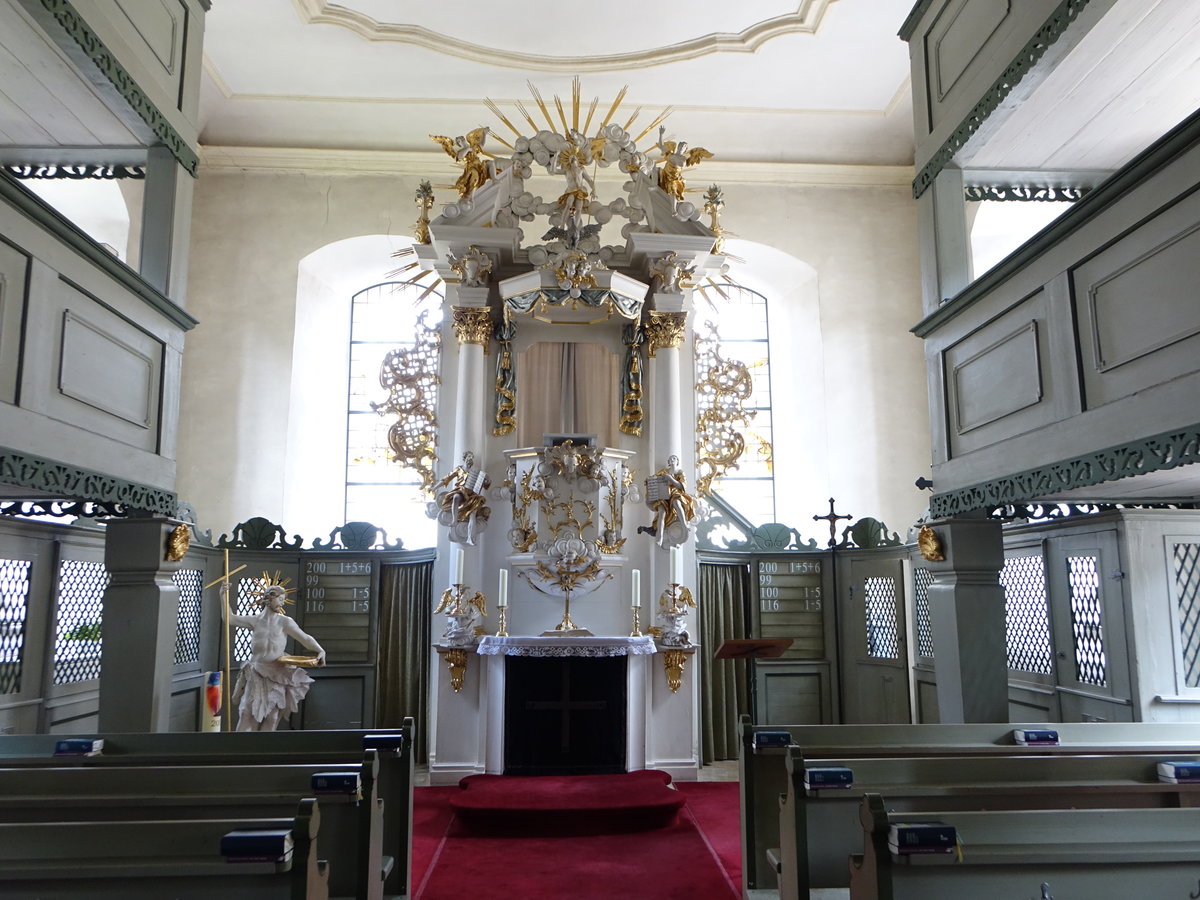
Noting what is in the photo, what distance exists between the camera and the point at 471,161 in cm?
816

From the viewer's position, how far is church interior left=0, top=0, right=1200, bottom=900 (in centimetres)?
402

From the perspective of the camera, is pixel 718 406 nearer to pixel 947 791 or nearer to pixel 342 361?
pixel 342 361

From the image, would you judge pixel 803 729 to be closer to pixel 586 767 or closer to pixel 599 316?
pixel 586 767

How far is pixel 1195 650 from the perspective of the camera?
19.2 feet

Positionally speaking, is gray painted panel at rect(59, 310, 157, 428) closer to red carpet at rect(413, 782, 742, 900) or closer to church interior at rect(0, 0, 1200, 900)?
church interior at rect(0, 0, 1200, 900)

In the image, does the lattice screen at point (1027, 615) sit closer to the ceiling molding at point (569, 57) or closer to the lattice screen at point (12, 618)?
the ceiling molding at point (569, 57)

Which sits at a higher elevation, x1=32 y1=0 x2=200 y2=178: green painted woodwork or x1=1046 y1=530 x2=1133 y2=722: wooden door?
x1=32 y1=0 x2=200 y2=178: green painted woodwork

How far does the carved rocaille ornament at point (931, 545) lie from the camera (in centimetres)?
566

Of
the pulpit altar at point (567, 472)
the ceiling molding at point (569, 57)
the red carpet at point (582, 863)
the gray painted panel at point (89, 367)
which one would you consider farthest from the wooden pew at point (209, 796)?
the ceiling molding at point (569, 57)

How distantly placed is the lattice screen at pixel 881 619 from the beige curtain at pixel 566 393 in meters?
3.11

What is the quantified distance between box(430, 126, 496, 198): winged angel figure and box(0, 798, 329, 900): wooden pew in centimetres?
629

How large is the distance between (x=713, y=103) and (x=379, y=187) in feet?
13.4

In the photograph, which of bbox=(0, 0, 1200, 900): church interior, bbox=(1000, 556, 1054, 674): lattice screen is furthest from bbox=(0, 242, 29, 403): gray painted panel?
bbox=(1000, 556, 1054, 674): lattice screen

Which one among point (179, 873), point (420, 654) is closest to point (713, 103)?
point (420, 654)
